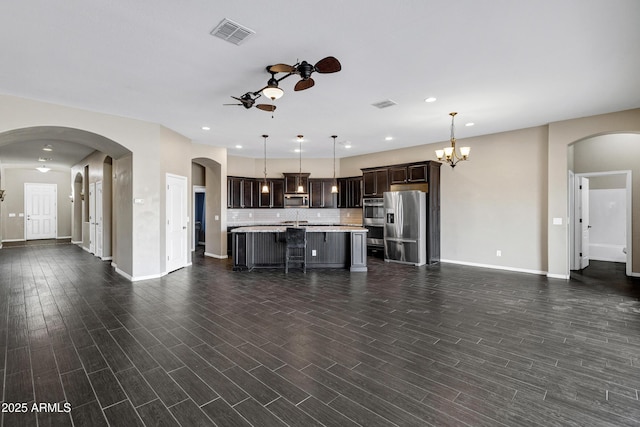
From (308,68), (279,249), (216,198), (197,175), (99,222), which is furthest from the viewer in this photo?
(197,175)

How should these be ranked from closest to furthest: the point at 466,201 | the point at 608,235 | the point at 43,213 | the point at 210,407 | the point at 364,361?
the point at 210,407 < the point at 364,361 < the point at 466,201 < the point at 608,235 < the point at 43,213

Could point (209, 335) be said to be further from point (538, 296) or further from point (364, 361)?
point (538, 296)

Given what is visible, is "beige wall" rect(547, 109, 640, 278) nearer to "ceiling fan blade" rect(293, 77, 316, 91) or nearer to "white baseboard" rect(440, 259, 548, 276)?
"white baseboard" rect(440, 259, 548, 276)

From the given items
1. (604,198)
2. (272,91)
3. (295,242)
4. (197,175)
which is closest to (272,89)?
(272,91)

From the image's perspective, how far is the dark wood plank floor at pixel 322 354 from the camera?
1.92 meters

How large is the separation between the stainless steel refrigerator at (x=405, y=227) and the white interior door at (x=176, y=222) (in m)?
4.85

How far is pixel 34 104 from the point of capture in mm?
4270

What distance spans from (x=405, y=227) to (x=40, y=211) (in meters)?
14.0

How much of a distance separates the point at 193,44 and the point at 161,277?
173 inches

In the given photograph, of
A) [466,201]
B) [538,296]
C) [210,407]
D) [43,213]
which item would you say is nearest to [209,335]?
[210,407]

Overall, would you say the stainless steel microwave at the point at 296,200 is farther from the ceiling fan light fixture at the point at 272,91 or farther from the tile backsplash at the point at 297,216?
the ceiling fan light fixture at the point at 272,91

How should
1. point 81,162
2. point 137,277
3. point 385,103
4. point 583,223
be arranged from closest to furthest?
point 385,103 < point 137,277 < point 583,223 < point 81,162

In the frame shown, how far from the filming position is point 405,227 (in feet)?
23.1

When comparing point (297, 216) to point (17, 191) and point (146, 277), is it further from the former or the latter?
point (17, 191)
